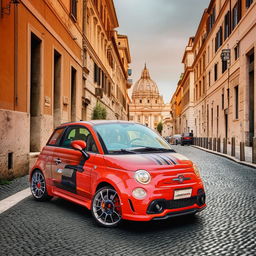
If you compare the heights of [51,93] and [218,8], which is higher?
[218,8]

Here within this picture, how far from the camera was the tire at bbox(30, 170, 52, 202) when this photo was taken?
610cm

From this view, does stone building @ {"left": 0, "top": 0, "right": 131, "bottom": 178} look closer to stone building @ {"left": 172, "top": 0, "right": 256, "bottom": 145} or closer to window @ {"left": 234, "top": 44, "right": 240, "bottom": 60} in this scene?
stone building @ {"left": 172, "top": 0, "right": 256, "bottom": 145}

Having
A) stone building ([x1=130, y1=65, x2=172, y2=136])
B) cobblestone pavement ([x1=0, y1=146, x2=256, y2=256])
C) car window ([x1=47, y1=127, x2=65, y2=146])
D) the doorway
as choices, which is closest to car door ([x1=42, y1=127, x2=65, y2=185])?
car window ([x1=47, y1=127, x2=65, y2=146])

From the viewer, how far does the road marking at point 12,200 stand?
5.55 meters

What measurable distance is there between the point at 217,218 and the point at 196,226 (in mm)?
566

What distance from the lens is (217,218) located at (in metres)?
4.93

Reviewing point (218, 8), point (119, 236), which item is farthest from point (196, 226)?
point (218, 8)

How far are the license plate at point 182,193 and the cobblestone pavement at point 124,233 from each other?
38cm

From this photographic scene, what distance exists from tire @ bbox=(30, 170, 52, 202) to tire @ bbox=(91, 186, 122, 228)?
5.72ft

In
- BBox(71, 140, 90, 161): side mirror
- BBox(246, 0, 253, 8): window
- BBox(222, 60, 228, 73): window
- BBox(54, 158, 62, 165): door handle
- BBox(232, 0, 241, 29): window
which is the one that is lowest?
BBox(54, 158, 62, 165): door handle

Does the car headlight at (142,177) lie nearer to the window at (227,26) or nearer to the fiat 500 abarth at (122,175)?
the fiat 500 abarth at (122,175)

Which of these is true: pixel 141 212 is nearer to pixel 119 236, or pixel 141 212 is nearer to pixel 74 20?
pixel 119 236

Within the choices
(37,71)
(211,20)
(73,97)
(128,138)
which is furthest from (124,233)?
(211,20)

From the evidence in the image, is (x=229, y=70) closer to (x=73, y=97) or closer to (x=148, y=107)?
(x=73, y=97)
